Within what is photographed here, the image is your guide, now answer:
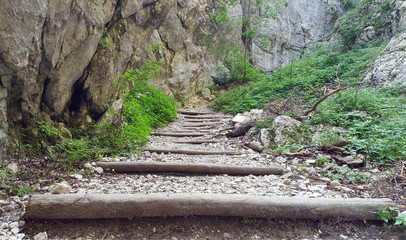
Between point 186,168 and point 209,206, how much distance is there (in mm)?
1310

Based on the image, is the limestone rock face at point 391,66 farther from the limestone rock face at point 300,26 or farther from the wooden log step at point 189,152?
the limestone rock face at point 300,26

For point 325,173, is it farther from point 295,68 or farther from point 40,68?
point 295,68

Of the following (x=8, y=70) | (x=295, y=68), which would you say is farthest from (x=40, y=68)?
(x=295, y=68)

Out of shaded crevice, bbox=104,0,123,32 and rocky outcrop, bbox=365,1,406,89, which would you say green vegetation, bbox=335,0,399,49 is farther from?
shaded crevice, bbox=104,0,123,32

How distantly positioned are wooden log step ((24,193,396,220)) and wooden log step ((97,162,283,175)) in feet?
3.88

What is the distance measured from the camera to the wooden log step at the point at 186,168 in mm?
3010

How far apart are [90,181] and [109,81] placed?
7.87 feet

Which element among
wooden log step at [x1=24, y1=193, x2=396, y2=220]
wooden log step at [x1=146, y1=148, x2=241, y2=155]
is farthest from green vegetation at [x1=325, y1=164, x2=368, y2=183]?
wooden log step at [x1=146, y1=148, x2=241, y2=155]

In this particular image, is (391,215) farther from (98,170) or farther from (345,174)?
(98,170)

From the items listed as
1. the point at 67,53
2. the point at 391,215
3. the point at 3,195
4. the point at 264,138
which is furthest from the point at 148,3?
the point at 391,215

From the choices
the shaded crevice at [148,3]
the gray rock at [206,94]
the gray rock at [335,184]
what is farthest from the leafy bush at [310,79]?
the shaded crevice at [148,3]

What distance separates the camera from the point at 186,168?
3.12 metres

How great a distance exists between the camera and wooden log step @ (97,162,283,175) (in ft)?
9.87

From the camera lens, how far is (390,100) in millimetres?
5262
